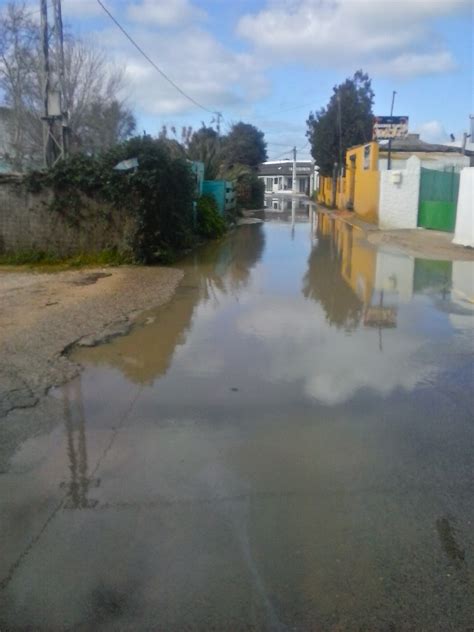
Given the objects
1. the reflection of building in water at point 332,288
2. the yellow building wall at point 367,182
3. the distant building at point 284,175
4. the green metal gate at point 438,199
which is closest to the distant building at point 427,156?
the yellow building wall at point 367,182

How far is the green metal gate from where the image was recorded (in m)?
24.4

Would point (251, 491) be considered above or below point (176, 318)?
above

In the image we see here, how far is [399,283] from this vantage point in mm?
13469

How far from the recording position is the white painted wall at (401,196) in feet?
86.6

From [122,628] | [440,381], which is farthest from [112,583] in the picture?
[440,381]

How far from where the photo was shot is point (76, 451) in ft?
16.4

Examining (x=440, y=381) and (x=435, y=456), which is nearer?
(x=435, y=456)

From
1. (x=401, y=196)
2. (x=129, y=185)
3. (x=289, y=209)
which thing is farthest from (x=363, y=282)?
(x=289, y=209)

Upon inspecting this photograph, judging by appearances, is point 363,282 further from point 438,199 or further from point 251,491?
point 438,199

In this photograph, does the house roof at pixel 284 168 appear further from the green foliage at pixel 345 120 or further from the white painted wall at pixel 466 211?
the white painted wall at pixel 466 211

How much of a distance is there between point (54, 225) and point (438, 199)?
15991 mm

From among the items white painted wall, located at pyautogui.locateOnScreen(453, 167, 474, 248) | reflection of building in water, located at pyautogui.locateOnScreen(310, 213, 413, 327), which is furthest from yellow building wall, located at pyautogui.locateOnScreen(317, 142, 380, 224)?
white painted wall, located at pyautogui.locateOnScreen(453, 167, 474, 248)

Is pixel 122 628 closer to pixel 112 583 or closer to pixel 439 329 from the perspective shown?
pixel 112 583

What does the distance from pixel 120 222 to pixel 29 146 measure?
19.8 meters
